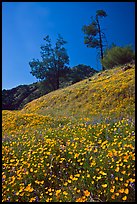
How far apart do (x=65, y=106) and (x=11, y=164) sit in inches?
548

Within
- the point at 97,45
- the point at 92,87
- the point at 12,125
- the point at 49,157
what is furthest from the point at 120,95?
the point at 97,45

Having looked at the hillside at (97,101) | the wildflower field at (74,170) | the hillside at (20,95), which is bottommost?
the wildflower field at (74,170)

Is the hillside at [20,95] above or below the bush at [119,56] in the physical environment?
below

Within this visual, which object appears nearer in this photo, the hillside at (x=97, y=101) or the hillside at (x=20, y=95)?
the hillside at (x=97, y=101)

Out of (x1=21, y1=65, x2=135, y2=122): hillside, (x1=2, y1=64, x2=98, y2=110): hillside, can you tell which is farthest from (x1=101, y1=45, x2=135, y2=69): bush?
(x1=21, y1=65, x2=135, y2=122): hillside

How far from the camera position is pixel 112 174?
4445 millimetres

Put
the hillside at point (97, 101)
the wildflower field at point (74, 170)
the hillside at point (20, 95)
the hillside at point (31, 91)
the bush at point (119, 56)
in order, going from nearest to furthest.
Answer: the wildflower field at point (74, 170), the hillside at point (97, 101), the bush at point (119, 56), the hillside at point (31, 91), the hillside at point (20, 95)

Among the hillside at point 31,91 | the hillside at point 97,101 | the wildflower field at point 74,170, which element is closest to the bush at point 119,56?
the hillside at point 31,91

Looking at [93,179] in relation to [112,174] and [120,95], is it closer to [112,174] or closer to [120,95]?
[112,174]

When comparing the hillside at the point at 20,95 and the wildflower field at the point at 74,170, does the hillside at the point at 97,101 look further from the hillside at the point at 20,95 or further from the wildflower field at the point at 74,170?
the hillside at the point at 20,95

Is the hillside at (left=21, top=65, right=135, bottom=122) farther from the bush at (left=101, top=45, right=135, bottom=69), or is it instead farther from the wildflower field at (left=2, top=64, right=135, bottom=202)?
the bush at (left=101, top=45, right=135, bottom=69)

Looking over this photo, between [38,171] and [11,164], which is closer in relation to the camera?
[38,171]

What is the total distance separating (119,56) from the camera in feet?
104

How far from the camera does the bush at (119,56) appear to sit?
31281 millimetres
